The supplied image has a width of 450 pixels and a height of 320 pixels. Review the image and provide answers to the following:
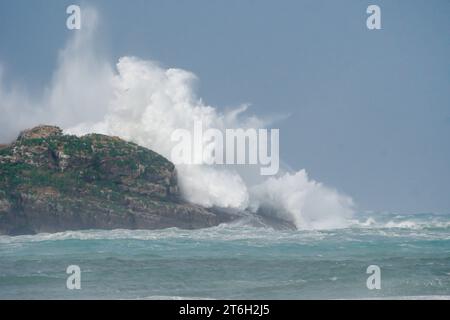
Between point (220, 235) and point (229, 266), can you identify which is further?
point (220, 235)

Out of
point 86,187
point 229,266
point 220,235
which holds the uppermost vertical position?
point 86,187

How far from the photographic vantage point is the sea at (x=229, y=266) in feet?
67.7

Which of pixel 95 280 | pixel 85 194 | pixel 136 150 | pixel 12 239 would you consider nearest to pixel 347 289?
pixel 95 280

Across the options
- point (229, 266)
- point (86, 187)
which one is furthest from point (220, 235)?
point (229, 266)

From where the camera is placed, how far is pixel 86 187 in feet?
148

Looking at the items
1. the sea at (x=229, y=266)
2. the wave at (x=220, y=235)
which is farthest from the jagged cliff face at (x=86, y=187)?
the sea at (x=229, y=266)

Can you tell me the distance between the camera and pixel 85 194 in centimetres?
4444

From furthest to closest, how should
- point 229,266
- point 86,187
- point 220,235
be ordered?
point 86,187 < point 220,235 < point 229,266

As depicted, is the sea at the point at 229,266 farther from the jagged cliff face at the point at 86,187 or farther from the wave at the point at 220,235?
the jagged cliff face at the point at 86,187

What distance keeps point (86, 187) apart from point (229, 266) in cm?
2181

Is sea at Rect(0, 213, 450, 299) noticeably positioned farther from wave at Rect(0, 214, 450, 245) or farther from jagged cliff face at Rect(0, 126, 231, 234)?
jagged cliff face at Rect(0, 126, 231, 234)

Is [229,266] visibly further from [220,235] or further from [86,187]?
[86,187]
